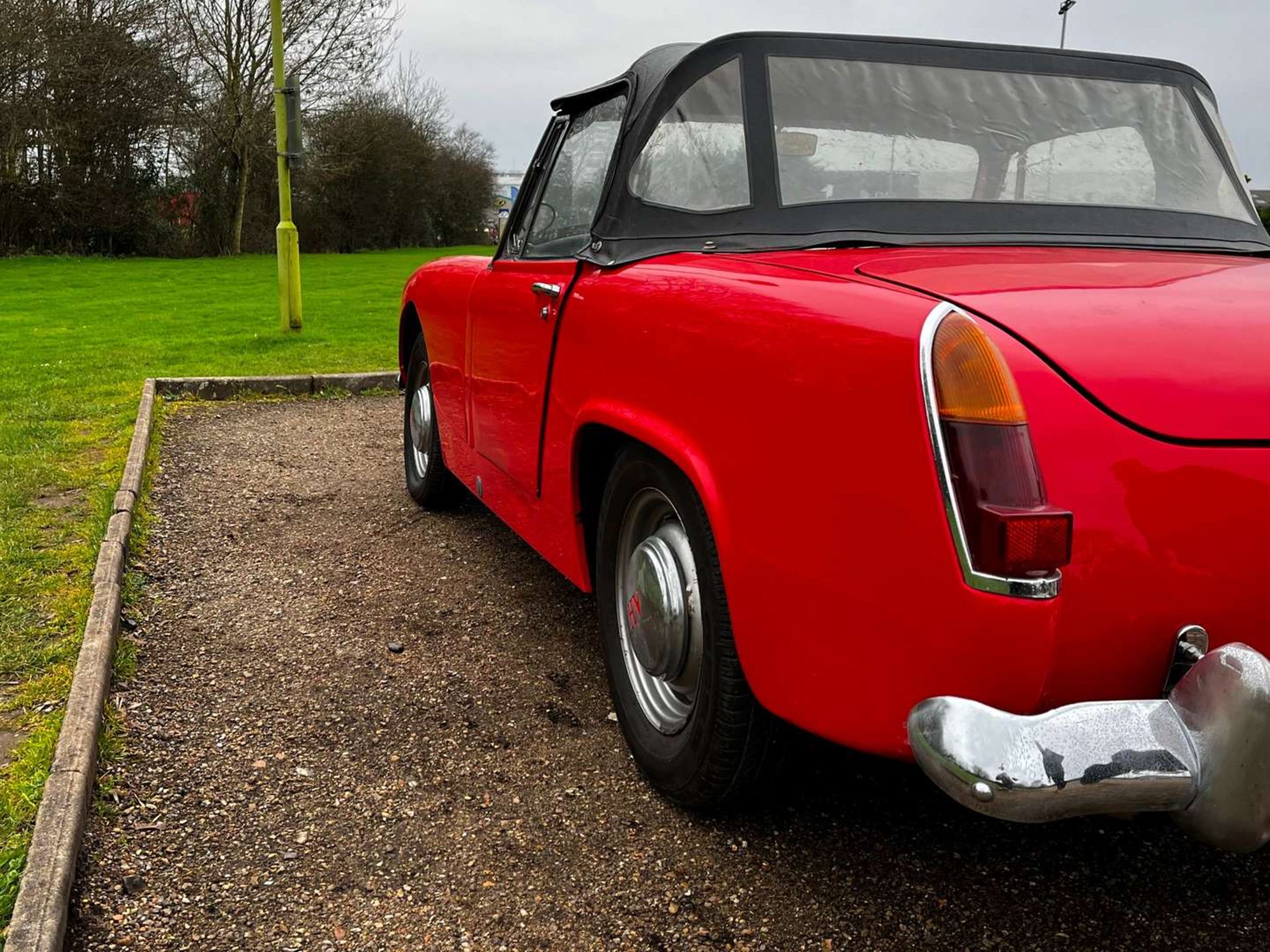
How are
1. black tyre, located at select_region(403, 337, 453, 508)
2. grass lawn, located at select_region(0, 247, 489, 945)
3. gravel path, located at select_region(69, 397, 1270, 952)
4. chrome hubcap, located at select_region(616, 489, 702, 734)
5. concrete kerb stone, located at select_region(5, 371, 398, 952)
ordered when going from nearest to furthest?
concrete kerb stone, located at select_region(5, 371, 398, 952) < gravel path, located at select_region(69, 397, 1270, 952) < chrome hubcap, located at select_region(616, 489, 702, 734) < grass lawn, located at select_region(0, 247, 489, 945) < black tyre, located at select_region(403, 337, 453, 508)

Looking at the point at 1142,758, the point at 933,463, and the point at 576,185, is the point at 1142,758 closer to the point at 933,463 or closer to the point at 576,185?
the point at 933,463

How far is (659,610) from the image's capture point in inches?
96.4

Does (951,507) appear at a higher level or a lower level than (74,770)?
higher

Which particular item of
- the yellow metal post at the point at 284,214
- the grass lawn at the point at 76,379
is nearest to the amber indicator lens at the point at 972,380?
the grass lawn at the point at 76,379

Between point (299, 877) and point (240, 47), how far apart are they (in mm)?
31568

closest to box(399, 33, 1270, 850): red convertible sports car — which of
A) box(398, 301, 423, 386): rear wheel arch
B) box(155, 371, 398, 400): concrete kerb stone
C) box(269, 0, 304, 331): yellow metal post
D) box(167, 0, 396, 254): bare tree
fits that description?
box(398, 301, 423, 386): rear wheel arch

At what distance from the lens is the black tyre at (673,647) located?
2213 mm

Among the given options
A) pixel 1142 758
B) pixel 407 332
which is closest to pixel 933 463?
pixel 1142 758

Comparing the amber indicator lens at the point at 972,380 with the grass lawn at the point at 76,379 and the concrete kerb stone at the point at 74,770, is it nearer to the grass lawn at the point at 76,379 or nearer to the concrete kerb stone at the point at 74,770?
the concrete kerb stone at the point at 74,770

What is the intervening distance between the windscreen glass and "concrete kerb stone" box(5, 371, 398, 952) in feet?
7.24

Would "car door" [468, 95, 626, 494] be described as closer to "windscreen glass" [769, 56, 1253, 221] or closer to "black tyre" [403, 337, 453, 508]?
"windscreen glass" [769, 56, 1253, 221]

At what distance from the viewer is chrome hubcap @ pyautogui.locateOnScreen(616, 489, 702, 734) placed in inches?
94.4

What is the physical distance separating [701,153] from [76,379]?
24.2 feet

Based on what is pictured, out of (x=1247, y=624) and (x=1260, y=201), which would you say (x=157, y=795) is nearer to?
(x=1247, y=624)
